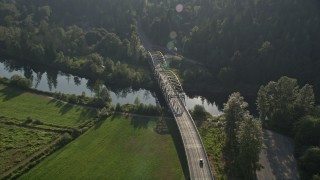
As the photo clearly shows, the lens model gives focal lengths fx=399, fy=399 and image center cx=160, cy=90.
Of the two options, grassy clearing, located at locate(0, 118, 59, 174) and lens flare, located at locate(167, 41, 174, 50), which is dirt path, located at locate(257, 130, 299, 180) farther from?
lens flare, located at locate(167, 41, 174, 50)

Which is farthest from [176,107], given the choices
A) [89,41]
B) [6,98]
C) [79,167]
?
[89,41]

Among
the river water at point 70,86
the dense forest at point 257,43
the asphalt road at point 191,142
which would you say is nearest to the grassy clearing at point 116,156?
the asphalt road at point 191,142

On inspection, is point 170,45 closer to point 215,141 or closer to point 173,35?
point 173,35

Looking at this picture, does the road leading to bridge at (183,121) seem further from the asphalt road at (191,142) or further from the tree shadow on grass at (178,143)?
the tree shadow on grass at (178,143)

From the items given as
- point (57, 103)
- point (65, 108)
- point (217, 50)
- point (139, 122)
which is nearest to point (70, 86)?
point (57, 103)

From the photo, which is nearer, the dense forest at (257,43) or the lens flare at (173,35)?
the dense forest at (257,43)

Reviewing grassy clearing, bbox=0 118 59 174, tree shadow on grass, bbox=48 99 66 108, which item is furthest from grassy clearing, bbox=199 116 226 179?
tree shadow on grass, bbox=48 99 66 108
